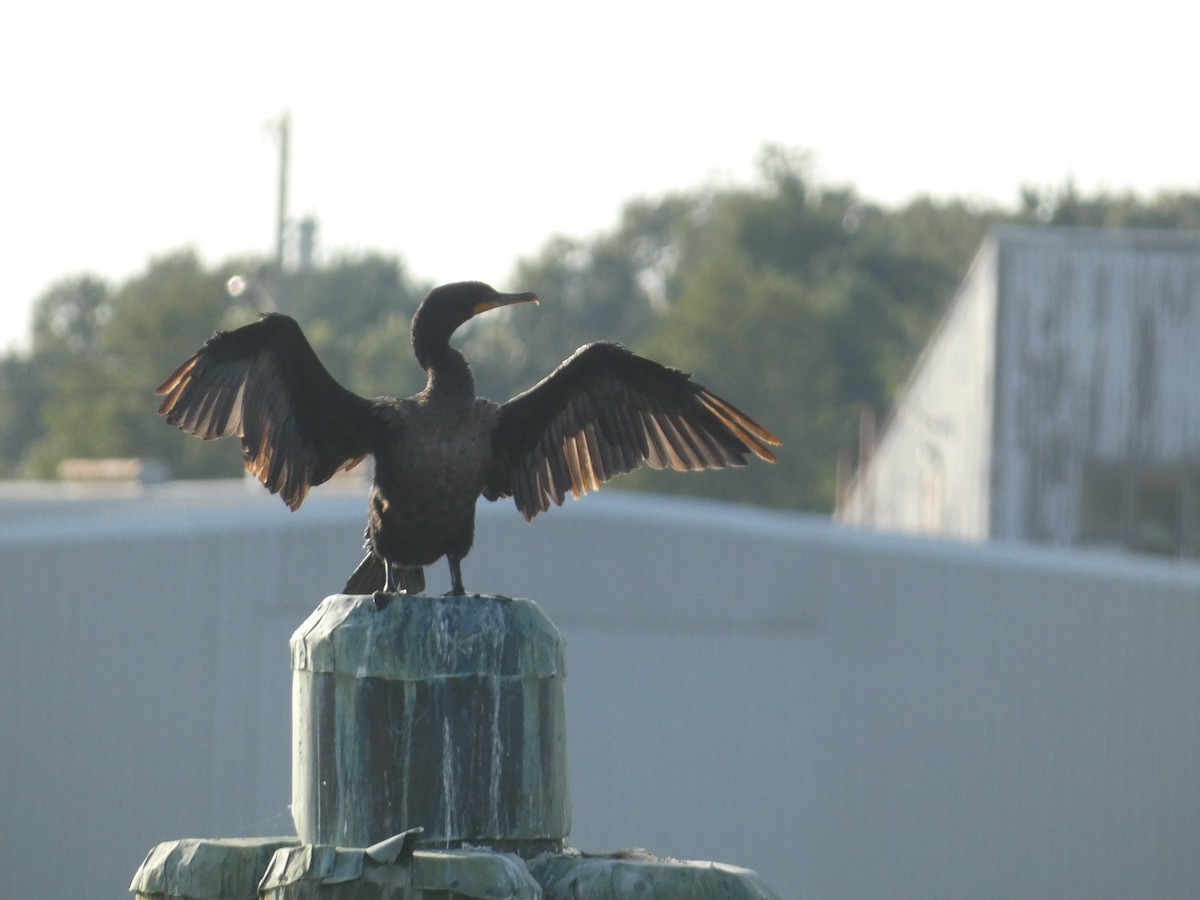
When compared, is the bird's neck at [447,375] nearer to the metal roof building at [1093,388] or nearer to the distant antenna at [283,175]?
the metal roof building at [1093,388]

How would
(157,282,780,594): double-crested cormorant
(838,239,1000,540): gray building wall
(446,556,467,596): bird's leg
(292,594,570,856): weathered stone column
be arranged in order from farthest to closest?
(838,239,1000,540): gray building wall, (157,282,780,594): double-crested cormorant, (446,556,467,596): bird's leg, (292,594,570,856): weathered stone column

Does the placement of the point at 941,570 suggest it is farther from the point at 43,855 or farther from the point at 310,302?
the point at 310,302

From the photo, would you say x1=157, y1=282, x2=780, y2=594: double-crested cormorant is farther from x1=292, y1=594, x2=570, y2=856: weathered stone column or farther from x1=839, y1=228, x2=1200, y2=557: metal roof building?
x1=839, y1=228, x2=1200, y2=557: metal roof building

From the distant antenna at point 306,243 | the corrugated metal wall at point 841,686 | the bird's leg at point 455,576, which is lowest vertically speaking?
the corrugated metal wall at point 841,686

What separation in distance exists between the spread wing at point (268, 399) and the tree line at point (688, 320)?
4890cm

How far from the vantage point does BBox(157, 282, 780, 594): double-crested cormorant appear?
678 cm

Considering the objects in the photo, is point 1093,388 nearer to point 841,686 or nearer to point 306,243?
point 841,686

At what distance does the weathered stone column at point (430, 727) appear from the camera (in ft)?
19.3

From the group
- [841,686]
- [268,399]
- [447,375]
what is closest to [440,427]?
[447,375]

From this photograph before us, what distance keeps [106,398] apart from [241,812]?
49.2 m

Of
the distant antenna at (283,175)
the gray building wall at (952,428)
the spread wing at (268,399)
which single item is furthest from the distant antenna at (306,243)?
the spread wing at (268,399)

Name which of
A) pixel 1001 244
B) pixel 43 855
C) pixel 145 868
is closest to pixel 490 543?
pixel 43 855

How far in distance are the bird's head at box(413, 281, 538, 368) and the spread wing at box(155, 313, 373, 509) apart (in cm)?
31

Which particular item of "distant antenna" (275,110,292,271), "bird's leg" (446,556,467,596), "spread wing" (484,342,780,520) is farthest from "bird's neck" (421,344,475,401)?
"distant antenna" (275,110,292,271)
